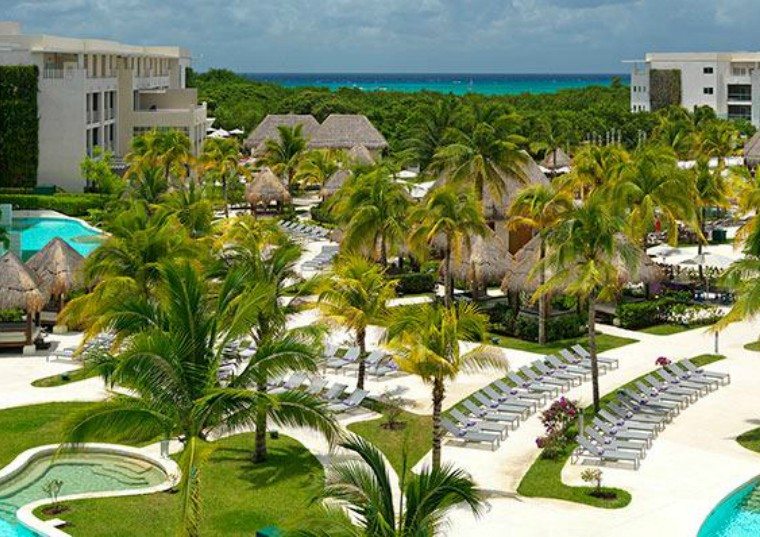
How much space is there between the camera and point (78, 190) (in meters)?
57.5

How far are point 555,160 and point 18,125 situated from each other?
30508mm

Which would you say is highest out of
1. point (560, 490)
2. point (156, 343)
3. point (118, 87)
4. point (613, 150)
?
point (118, 87)

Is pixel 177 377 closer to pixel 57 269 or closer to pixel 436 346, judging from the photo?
pixel 436 346

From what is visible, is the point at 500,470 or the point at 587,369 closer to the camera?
the point at 500,470

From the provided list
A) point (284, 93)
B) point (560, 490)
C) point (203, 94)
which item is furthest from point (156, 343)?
point (284, 93)

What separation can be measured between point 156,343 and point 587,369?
1519 centimetres

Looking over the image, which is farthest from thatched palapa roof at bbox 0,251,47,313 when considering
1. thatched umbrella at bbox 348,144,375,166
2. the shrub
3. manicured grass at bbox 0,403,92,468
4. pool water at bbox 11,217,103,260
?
thatched umbrella at bbox 348,144,375,166

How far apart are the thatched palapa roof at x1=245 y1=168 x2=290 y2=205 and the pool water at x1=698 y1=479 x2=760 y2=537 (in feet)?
117

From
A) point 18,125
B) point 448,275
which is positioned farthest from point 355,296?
point 18,125

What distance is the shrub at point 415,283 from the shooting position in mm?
37844

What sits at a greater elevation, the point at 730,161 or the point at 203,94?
the point at 203,94

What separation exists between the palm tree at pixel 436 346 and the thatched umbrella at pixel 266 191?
34.6m

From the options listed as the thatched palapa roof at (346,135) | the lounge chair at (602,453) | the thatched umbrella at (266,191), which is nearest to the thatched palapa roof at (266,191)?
the thatched umbrella at (266,191)

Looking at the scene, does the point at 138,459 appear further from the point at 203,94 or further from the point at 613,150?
the point at 203,94
